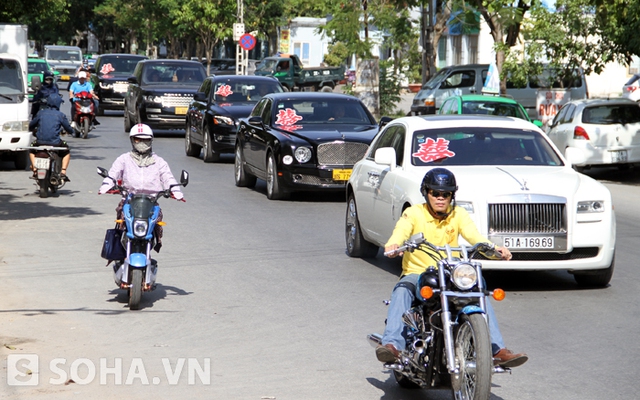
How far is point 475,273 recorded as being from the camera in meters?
5.95

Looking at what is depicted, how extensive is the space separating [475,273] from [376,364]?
1.71 m

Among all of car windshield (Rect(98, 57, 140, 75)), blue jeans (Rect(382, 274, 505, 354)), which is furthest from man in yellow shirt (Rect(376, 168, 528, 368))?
car windshield (Rect(98, 57, 140, 75))

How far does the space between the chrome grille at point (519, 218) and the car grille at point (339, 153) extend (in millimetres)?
7085

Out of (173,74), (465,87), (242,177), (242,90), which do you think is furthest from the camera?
(465,87)

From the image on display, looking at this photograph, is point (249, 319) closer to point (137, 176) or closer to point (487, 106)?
point (137, 176)

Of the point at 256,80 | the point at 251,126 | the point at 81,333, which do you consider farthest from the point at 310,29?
the point at 81,333

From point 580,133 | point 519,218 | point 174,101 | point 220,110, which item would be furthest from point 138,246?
point 174,101

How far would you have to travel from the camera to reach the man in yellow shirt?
6.39 meters

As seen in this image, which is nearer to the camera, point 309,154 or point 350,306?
point 350,306

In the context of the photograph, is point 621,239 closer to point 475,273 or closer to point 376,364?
point 376,364

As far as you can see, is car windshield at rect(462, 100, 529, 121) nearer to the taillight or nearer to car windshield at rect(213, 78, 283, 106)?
the taillight

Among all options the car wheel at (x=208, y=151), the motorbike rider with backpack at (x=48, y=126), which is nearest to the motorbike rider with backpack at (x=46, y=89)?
the motorbike rider with backpack at (x=48, y=126)

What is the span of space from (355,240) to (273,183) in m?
5.51

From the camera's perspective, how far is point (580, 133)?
2166cm
